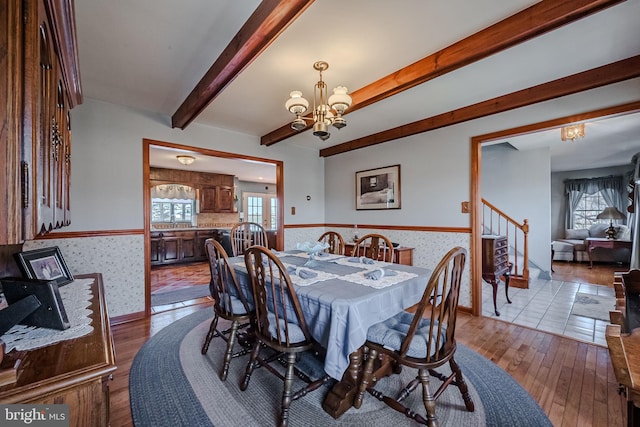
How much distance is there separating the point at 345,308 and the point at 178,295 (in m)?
3.51

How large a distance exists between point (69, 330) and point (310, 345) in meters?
1.11

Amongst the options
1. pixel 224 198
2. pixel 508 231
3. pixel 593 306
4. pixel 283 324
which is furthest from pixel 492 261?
pixel 224 198

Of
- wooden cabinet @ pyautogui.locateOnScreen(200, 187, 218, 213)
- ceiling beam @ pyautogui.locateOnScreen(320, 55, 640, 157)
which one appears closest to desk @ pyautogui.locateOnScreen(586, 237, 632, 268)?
ceiling beam @ pyautogui.locateOnScreen(320, 55, 640, 157)

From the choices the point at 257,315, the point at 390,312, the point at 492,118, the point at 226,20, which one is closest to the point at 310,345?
the point at 257,315

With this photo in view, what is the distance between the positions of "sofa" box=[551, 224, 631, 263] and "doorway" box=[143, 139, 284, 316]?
6.95 metres

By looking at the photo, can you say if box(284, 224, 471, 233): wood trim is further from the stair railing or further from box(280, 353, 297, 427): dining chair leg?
box(280, 353, 297, 427): dining chair leg

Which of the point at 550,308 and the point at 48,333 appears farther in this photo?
the point at 550,308

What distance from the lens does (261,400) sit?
175 cm

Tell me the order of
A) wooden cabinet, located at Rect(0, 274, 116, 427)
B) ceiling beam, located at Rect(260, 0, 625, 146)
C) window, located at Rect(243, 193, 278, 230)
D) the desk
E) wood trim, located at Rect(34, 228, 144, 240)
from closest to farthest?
wooden cabinet, located at Rect(0, 274, 116, 427), ceiling beam, located at Rect(260, 0, 625, 146), wood trim, located at Rect(34, 228, 144, 240), the desk, window, located at Rect(243, 193, 278, 230)

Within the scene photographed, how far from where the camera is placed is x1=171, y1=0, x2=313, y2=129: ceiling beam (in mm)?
1460

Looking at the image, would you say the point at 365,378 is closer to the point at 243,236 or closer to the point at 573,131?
the point at 243,236

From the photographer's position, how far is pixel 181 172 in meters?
7.13

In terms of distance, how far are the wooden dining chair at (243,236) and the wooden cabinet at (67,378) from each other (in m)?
2.37

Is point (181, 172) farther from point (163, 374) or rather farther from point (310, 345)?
point (310, 345)
